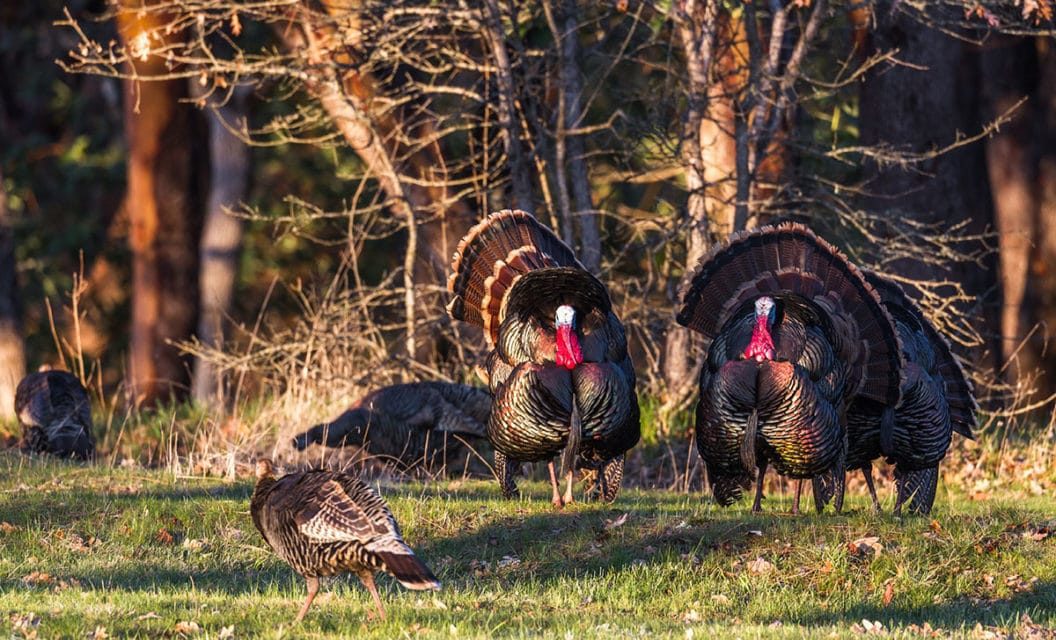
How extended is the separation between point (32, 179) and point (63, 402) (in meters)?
14.3

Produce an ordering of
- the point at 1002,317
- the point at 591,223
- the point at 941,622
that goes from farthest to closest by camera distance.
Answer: the point at 1002,317 → the point at 591,223 → the point at 941,622

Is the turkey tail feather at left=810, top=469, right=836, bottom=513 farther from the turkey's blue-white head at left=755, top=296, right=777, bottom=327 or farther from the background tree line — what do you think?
the background tree line

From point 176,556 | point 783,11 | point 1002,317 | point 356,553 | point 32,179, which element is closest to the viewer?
point 356,553

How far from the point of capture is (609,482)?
1166cm

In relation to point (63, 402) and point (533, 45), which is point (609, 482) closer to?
point (63, 402)

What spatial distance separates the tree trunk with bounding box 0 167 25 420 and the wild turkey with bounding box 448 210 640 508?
807cm

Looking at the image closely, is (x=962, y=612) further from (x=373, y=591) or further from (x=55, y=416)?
(x=55, y=416)

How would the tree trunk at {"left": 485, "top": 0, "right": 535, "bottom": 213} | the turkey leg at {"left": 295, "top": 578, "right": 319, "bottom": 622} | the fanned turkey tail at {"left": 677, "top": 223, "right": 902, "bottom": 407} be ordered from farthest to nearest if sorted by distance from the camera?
1. the tree trunk at {"left": 485, "top": 0, "right": 535, "bottom": 213}
2. the fanned turkey tail at {"left": 677, "top": 223, "right": 902, "bottom": 407}
3. the turkey leg at {"left": 295, "top": 578, "right": 319, "bottom": 622}

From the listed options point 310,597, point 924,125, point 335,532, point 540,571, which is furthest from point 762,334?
point 924,125

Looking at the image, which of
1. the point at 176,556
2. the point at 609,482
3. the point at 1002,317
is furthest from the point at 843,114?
the point at 176,556

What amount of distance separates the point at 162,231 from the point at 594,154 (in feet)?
28.3

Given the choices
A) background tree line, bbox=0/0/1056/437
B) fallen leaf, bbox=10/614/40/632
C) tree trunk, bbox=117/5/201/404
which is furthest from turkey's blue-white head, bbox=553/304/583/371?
tree trunk, bbox=117/5/201/404

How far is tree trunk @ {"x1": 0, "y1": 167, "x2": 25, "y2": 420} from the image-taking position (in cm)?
1806

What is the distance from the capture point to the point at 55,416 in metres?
14.3
